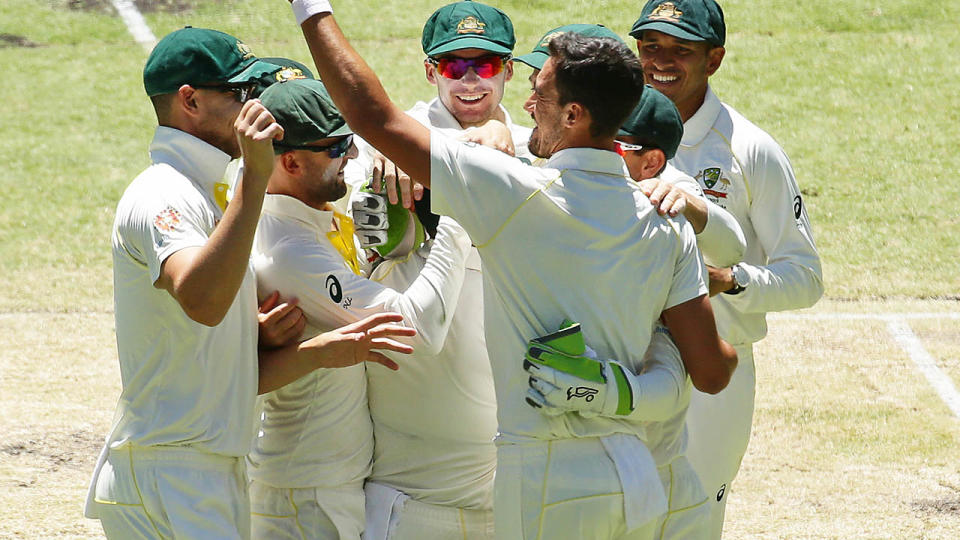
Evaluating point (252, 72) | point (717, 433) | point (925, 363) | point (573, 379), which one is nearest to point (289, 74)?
point (252, 72)

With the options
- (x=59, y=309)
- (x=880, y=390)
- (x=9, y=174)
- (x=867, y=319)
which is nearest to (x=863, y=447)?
(x=880, y=390)

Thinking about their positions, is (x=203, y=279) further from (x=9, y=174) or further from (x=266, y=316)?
(x=9, y=174)

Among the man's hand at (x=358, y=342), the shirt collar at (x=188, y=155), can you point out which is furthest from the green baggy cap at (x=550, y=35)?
the shirt collar at (x=188, y=155)

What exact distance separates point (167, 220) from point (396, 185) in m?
0.77

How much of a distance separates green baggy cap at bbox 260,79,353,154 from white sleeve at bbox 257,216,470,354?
311 millimetres

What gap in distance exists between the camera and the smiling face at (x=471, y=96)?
4.55 meters

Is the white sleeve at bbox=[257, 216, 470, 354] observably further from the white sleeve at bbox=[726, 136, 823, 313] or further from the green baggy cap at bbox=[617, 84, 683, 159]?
the white sleeve at bbox=[726, 136, 823, 313]

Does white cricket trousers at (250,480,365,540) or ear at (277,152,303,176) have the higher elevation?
ear at (277,152,303,176)

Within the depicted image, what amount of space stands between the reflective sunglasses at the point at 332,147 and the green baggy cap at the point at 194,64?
216 mm

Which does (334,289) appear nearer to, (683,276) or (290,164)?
(290,164)

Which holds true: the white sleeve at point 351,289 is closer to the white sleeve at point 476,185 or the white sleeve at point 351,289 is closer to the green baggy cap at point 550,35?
the white sleeve at point 476,185

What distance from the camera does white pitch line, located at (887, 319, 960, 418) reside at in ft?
26.8

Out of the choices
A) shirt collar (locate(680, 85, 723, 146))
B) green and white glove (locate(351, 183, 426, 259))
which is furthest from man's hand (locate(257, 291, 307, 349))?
shirt collar (locate(680, 85, 723, 146))

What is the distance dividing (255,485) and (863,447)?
15.1 ft
